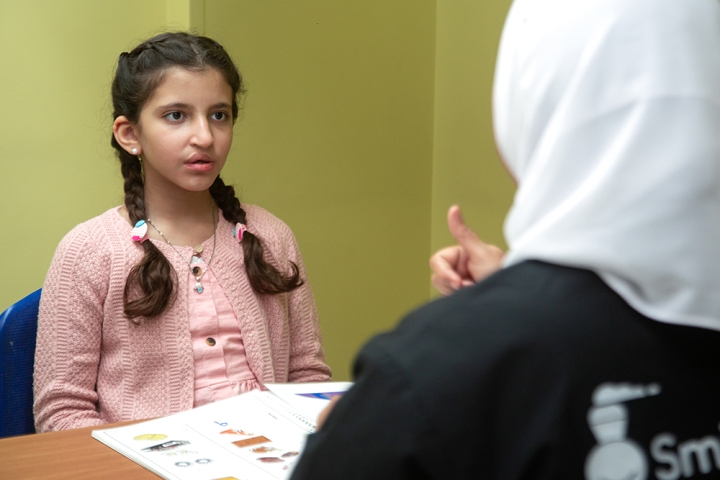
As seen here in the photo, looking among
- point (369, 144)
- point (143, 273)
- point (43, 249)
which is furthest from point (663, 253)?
point (369, 144)

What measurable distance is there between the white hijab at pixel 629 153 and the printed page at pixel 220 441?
1.88 ft

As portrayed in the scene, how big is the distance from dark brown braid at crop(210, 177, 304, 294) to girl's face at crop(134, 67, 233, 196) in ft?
0.38

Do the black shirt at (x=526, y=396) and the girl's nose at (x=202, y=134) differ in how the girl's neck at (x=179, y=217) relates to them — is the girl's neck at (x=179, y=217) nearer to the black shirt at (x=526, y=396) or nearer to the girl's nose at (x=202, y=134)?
the girl's nose at (x=202, y=134)

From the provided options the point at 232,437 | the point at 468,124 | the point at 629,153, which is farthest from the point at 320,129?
the point at 629,153

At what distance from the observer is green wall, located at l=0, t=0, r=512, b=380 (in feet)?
7.52

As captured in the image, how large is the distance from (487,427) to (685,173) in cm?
26

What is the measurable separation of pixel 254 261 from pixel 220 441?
24.4 inches

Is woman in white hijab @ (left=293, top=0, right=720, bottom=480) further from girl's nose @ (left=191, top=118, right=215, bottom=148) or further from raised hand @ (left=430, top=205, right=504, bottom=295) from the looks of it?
girl's nose @ (left=191, top=118, right=215, bottom=148)

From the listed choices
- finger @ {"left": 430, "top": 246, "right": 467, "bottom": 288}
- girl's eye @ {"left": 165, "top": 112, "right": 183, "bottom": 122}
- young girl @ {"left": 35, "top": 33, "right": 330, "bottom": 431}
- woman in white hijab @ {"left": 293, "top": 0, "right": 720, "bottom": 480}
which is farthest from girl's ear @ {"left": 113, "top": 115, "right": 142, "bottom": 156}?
woman in white hijab @ {"left": 293, "top": 0, "right": 720, "bottom": 480}

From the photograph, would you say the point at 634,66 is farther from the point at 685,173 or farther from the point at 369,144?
the point at 369,144

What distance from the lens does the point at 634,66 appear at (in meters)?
0.65

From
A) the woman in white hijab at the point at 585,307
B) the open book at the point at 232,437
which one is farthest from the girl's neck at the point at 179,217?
the woman in white hijab at the point at 585,307

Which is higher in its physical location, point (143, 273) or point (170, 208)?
point (170, 208)

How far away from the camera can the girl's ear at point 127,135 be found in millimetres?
Answer: 1745
